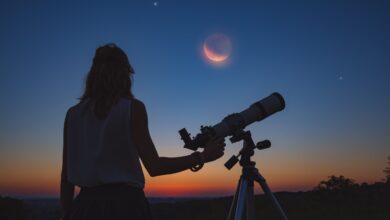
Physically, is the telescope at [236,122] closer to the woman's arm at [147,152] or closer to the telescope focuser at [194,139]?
the telescope focuser at [194,139]

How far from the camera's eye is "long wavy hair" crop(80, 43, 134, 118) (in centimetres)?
229

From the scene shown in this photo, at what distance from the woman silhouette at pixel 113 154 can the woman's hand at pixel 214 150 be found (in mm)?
40

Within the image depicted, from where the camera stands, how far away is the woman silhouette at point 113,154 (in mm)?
2186

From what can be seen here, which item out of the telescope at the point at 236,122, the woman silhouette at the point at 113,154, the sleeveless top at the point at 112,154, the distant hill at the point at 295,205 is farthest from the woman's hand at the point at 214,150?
the distant hill at the point at 295,205

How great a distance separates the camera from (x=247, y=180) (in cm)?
406

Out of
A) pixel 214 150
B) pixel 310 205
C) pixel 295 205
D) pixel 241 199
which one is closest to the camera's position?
pixel 214 150

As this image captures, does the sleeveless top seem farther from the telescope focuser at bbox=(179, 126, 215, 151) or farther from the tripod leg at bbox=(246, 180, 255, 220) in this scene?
the tripod leg at bbox=(246, 180, 255, 220)

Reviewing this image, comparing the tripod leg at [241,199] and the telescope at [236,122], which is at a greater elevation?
the telescope at [236,122]

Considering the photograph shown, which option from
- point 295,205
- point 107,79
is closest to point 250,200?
point 107,79

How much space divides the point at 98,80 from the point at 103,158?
0.49m

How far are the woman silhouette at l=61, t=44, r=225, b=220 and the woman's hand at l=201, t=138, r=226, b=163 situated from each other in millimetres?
40

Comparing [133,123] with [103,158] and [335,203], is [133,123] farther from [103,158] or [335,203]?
[335,203]

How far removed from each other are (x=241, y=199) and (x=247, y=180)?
30 centimetres

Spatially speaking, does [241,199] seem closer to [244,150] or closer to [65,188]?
[244,150]
